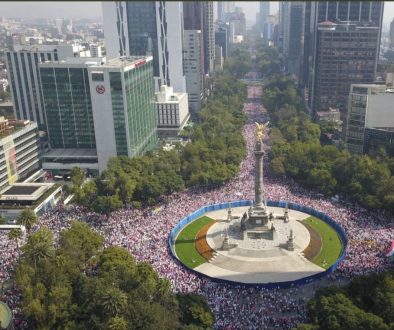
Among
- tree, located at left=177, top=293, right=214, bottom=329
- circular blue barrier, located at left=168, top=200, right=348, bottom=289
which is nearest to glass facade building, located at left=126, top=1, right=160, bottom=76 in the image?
circular blue barrier, located at left=168, top=200, right=348, bottom=289

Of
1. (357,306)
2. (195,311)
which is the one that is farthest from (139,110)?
(357,306)

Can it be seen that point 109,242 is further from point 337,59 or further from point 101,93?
point 337,59

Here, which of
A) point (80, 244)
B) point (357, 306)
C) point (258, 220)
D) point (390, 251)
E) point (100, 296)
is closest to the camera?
point (357, 306)

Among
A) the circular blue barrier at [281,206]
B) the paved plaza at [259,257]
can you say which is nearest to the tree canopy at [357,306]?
the circular blue barrier at [281,206]

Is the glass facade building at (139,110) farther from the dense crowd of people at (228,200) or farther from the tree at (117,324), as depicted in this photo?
the tree at (117,324)

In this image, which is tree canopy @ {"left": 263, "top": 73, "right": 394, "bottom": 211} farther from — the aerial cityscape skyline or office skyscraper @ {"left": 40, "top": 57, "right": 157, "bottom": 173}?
office skyscraper @ {"left": 40, "top": 57, "right": 157, "bottom": 173}

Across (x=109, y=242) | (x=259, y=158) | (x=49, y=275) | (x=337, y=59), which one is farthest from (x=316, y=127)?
(x=49, y=275)

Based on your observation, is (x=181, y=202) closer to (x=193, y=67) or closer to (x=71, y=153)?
(x=71, y=153)
